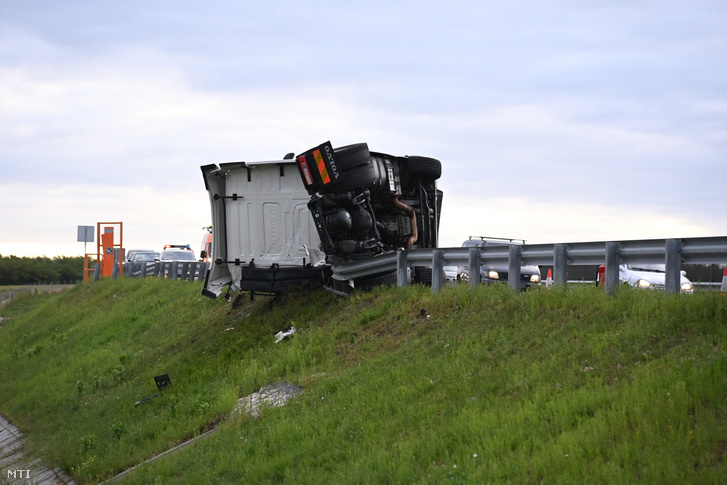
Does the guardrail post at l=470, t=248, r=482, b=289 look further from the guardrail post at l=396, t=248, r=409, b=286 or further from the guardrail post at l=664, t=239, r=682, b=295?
the guardrail post at l=664, t=239, r=682, b=295

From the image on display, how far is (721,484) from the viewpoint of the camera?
16.1 feet

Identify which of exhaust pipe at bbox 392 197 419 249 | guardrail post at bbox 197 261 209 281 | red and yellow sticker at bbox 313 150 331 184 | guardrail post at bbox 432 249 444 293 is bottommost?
guardrail post at bbox 197 261 209 281

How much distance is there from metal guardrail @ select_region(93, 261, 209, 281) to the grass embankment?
1162 cm

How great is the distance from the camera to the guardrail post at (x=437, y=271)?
12617mm

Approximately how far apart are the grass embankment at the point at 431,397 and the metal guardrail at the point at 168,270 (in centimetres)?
1162

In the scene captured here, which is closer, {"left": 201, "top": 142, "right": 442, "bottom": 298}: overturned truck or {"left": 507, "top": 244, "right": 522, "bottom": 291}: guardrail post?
{"left": 507, "top": 244, "right": 522, "bottom": 291}: guardrail post

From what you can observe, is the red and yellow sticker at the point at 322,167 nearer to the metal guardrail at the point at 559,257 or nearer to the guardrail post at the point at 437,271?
the metal guardrail at the point at 559,257

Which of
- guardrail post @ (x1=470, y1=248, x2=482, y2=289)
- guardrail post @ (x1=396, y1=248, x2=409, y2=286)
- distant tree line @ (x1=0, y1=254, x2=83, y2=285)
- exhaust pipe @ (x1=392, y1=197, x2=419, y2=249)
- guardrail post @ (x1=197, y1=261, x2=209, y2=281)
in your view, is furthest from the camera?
distant tree line @ (x1=0, y1=254, x2=83, y2=285)

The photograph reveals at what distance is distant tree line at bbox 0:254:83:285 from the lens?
10006 cm

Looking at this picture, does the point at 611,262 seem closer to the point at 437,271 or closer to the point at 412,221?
the point at 437,271

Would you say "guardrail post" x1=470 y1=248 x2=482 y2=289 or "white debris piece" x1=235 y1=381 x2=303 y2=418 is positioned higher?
"guardrail post" x1=470 y1=248 x2=482 y2=289

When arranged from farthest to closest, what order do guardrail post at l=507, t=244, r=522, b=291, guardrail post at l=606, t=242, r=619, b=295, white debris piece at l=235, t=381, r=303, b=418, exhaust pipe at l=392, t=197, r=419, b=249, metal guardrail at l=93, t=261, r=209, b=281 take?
1. metal guardrail at l=93, t=261, r=209, b=281
2. exhaust pipe at l=392, t=197, r=419, b=249
3. guardrail post at l=507, t=244, r=522, b=291
4. white debris piece at l=235, t=381, r=303, b=418
5. guardrail post at l=606, t=242, r=619, b=295

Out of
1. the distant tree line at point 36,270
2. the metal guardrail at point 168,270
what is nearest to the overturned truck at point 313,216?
the metal guardrail at point 168,270

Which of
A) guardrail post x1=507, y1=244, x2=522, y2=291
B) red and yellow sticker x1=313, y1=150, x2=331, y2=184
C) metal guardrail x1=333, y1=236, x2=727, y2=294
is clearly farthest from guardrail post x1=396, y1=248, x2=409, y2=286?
guardrail post x1=507, y1=244, x2=522, y2=291
